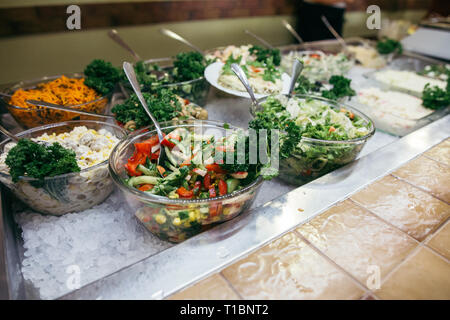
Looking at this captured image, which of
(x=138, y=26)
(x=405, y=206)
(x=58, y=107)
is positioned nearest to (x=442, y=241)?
(x=405, y=206)

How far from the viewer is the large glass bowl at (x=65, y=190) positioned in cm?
103

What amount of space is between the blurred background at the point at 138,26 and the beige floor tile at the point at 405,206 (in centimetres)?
248

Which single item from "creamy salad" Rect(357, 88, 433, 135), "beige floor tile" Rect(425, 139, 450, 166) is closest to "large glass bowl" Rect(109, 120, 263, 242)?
"beige floor tile" Rect(425, 139, 450, 166)

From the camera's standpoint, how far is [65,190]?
3.51ft

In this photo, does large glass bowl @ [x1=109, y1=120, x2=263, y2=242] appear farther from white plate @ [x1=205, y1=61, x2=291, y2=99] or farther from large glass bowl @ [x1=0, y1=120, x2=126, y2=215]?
white plate @ [x1=205, y1=61, x2=291, y2=99]

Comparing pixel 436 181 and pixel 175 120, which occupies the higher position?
pixel 175 120

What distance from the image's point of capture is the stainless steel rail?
31.4 inches

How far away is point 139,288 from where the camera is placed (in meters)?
0.80

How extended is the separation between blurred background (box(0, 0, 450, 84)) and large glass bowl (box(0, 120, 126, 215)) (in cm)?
202

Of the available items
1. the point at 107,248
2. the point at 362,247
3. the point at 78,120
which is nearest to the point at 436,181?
the point at 362,247

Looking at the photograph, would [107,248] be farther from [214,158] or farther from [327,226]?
[327,226]

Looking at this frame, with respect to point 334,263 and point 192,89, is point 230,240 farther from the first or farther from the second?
point 192,89
